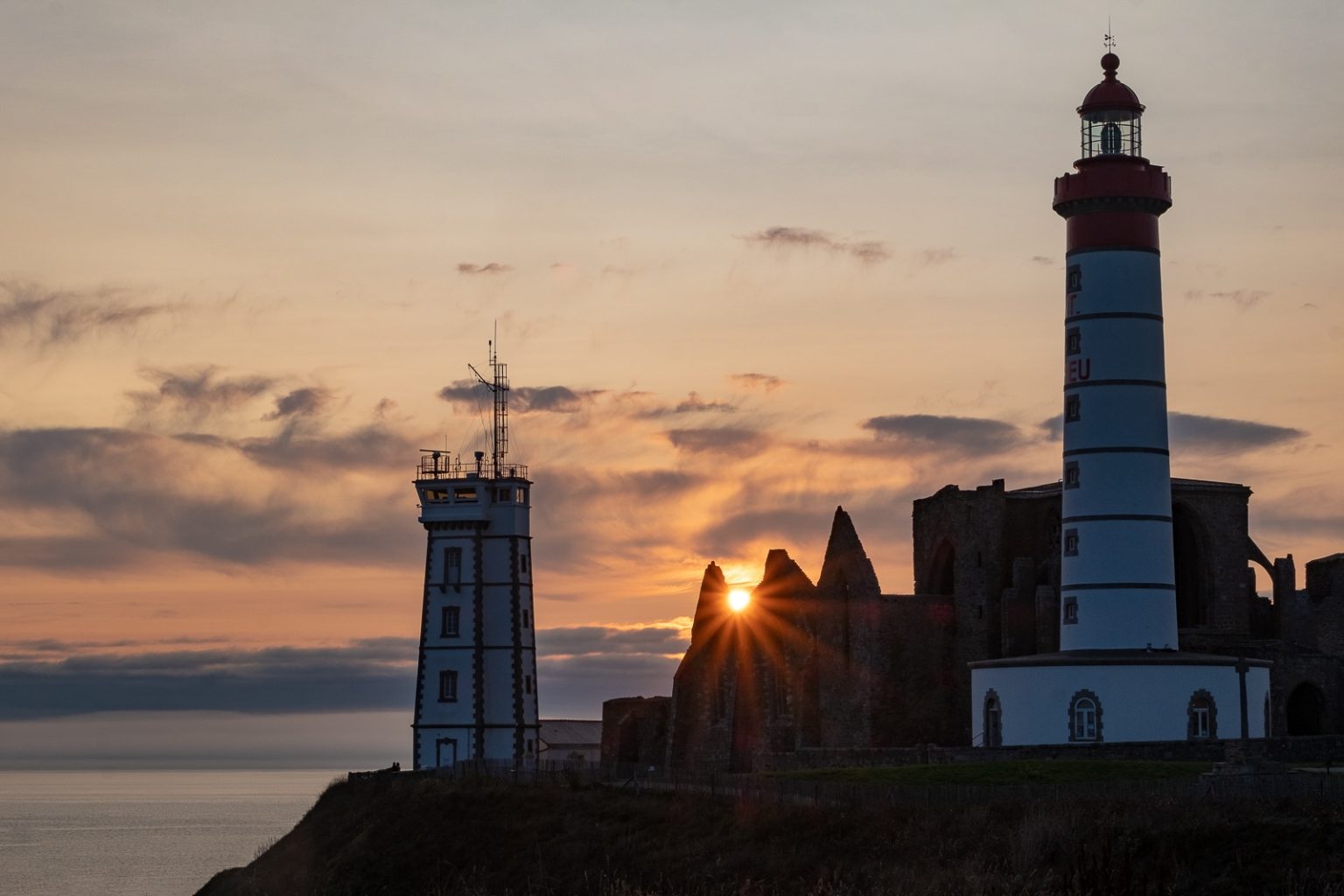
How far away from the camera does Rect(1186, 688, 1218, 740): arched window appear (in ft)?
175

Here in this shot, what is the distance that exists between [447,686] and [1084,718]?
1062 inches

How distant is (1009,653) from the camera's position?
6116 centimetres

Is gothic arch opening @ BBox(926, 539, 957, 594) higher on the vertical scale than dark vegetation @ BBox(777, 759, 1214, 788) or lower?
higher

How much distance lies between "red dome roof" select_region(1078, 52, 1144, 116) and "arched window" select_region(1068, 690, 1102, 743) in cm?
1655

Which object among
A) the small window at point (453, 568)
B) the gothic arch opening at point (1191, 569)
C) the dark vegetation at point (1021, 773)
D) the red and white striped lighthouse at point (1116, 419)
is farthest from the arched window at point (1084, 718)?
the small window at point (453, 568)

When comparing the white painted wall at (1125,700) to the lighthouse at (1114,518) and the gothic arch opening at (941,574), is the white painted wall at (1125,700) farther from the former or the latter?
the gothic arch opening at (941,574)

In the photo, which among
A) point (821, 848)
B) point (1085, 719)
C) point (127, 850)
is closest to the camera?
point (821, 848)

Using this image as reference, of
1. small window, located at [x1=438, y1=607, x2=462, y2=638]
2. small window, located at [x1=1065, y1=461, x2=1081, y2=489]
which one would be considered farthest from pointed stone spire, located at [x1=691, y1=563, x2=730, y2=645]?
small window, located at [x1=1065, y1=461, x2=1081, y2=489]

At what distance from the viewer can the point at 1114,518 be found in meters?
54.8

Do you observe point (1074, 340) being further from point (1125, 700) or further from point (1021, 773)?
point (1021, 773)

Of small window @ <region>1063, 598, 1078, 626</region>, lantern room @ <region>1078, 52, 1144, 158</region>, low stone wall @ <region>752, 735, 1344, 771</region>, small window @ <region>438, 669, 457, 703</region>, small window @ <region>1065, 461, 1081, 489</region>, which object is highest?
lantern room @ <region>1078, 52, 1144, 158</region>

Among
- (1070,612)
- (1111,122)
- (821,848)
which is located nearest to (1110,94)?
(1111,122)

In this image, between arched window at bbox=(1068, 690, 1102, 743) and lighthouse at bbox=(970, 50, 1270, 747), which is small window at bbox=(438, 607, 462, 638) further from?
arched window at bbox=(1068, 690, 1102, 743)

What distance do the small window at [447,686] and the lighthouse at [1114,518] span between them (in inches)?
900
